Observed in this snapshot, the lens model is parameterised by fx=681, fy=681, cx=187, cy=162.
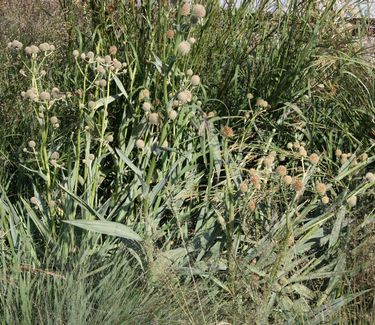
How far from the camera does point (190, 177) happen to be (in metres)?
2.98

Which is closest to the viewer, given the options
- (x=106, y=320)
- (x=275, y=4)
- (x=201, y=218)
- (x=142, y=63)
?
(x=106, y=320)

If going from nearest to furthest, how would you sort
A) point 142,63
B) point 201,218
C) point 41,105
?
point 41,105
point 201,218
point 142,63

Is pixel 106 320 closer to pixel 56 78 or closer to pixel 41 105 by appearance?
pixel 41 105

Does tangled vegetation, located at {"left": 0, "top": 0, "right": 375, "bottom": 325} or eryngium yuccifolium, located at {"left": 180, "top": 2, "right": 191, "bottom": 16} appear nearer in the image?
tangled vegetation, located at {"left": 0, "top": 0, "right": 375, "bottom": 325}

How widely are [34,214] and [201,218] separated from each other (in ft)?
2.19

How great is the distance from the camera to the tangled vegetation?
2.31 meters

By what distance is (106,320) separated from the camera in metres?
2.12

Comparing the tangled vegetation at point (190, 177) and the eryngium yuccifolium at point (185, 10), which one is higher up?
the eryngium yuccifolium at point (185, 10)

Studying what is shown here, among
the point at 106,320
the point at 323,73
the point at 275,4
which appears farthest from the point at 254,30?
the point at 106,320

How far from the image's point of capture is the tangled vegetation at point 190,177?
7.57 feet

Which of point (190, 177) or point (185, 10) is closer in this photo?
point (185, 10)

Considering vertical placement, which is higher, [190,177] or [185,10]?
[185,10]

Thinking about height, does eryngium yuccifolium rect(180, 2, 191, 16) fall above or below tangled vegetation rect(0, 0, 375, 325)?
above

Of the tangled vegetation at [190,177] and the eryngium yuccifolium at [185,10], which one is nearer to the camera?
the tangled vegetation at [190,177]
